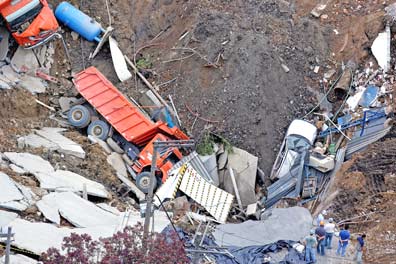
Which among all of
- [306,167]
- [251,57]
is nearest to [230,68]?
[251,57]

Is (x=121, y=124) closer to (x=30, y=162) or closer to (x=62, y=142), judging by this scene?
(x=62, y=142)

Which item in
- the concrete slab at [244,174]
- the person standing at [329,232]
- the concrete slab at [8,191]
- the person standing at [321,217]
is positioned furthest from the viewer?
the concrete slab at [244,174]

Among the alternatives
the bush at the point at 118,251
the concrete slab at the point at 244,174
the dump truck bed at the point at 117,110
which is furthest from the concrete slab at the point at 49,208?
the concrete slab at the point at 244,174

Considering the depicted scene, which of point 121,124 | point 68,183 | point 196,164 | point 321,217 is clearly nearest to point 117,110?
point 121,124

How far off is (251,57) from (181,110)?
2236 millimetres

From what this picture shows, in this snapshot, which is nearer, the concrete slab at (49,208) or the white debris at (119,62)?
the concrete slab at (49,208)

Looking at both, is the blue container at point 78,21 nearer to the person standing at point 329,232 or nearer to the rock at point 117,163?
the rock at point 117,163

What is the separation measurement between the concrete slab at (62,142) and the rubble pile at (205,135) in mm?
36

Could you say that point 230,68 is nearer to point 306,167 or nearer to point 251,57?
point 251,57

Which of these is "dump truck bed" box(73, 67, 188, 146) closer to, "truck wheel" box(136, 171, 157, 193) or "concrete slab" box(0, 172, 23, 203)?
"truck wheel" box(136, 171, 157, 193)

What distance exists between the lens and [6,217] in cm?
1631

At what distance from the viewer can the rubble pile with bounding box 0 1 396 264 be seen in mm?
18062

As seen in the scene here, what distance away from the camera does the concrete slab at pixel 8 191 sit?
55.2 feet

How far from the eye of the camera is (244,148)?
69.4 feet
